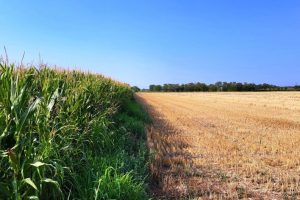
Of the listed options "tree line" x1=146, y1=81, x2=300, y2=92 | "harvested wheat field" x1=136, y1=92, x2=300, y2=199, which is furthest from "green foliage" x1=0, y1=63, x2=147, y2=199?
"tree line" x1=146, y1=81, x2=300, y2=92

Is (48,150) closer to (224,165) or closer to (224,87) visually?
(224,165)

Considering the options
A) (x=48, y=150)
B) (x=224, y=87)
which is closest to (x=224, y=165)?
(x=48, y=150)

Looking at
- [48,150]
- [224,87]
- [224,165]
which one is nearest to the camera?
[48,150]

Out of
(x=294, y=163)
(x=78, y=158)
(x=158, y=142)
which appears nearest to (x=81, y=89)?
(x=78, y=158)

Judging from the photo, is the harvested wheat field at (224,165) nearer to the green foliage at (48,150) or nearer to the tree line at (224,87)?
the green foliage at (48,150)

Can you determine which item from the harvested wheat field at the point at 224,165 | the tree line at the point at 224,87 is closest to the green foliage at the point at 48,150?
the harvested wheat field at the point at 224,165

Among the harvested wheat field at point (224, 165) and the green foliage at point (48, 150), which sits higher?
the green foliage at point (48, 150)

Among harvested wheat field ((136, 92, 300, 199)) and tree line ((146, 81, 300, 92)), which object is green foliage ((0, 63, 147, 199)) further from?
tree line ((146, 81, 300, 92))

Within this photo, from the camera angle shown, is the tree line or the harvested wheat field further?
the tree line

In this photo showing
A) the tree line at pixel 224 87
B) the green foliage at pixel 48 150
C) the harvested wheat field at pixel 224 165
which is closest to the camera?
the green foliage at pixel 48 150

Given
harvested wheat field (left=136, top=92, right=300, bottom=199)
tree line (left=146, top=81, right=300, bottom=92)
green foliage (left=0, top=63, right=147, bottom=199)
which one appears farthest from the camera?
tree line (left=146, top=81, right=300, bottom=92)

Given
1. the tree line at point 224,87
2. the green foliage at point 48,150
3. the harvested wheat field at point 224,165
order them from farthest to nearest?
the tree line at point 224,87
the harvested wheat field at point 224,165
the green foliage at point 48,150

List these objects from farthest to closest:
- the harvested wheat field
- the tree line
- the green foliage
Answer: the tree line
the harvested wheat field
the green foliage

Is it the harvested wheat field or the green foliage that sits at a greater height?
the green foliage
